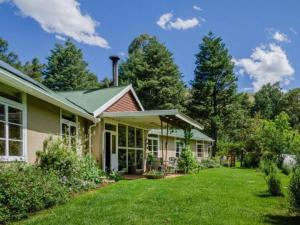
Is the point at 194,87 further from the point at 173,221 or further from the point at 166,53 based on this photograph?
the point at 173,221

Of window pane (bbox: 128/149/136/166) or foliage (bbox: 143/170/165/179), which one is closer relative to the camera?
foliage (bbox: 143/170/165/179)

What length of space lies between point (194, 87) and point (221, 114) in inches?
171

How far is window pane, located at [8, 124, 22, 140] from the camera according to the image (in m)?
9.80

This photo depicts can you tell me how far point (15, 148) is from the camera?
10.1 m

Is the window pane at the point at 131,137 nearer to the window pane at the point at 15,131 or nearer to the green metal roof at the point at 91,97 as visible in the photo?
the green metal roof at the point at 91,97

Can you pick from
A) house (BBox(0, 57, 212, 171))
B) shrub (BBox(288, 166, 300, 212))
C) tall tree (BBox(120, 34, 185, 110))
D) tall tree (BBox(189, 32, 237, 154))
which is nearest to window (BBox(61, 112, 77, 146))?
house (BBox(0, 57, 212, 171))

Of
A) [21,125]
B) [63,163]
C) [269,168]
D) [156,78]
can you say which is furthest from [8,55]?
[269,168]

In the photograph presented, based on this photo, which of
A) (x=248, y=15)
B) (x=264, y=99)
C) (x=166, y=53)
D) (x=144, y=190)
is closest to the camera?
(x=144, y=190)

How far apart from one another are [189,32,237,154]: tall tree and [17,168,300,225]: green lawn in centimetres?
3068

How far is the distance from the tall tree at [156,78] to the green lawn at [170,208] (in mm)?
31634

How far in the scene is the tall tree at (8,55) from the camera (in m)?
45.5

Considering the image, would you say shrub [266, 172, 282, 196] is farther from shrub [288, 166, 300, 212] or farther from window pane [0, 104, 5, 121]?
window pane [0, 104, 5, 121]

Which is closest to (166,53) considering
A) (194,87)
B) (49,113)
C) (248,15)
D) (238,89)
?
(194,87)

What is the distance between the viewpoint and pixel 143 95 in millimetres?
43031
